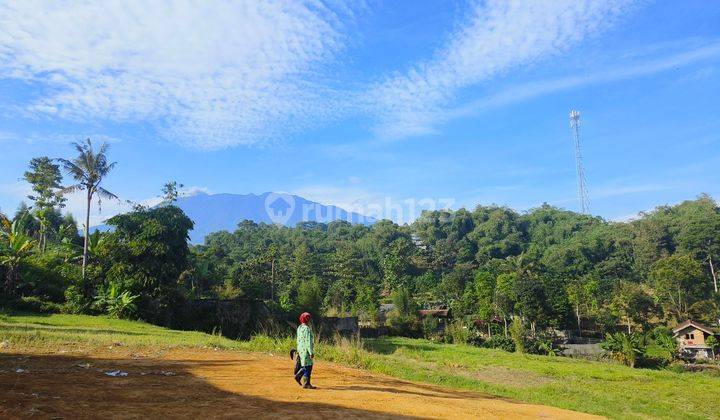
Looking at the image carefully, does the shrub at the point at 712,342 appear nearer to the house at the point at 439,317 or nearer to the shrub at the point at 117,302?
the house at the point at 439,317

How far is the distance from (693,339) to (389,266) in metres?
34.4

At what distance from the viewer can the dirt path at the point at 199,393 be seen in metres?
6.42

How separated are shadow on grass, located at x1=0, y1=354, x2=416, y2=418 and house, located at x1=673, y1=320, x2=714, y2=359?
1591 inches

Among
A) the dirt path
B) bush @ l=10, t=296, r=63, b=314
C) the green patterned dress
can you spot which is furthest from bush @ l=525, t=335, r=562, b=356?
the green patterned dress

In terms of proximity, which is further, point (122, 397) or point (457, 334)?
point (457, 334)

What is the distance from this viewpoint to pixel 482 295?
4428 centimetres

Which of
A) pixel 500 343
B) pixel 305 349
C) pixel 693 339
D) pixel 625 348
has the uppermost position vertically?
pixel 305 349

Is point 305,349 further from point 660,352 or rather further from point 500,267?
point 500,267

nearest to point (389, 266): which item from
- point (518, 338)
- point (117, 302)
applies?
point (518, 338)

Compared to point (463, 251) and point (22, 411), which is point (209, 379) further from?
point (463, 251)

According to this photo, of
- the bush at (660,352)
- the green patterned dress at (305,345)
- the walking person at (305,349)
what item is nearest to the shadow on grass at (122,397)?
the walking person at (305,349)

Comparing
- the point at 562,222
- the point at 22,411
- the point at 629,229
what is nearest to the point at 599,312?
the point at 629,229

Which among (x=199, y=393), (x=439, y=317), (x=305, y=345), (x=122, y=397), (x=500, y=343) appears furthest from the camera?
(x=439, y=317)

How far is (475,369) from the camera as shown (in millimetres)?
23000
